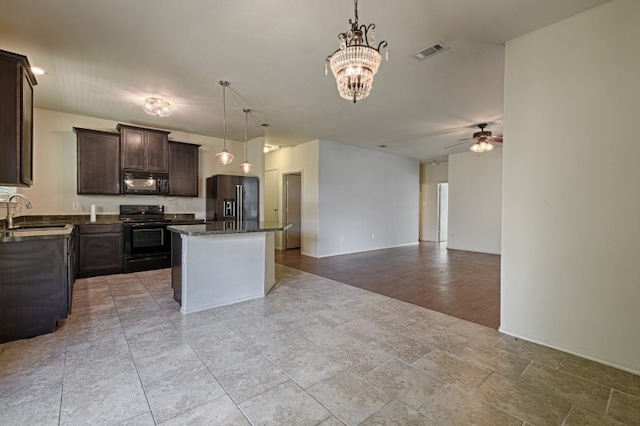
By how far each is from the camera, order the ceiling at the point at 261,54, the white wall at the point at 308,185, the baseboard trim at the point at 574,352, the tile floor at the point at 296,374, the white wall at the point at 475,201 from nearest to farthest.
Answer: the tile floor at the point at 296,374 < the baseboard trim at the point at 574,352 < the ceiling at the point at 261,54 < the white wall at the point at 308,185 < the white wall at the point at 475,201

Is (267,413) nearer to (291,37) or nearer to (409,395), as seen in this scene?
(409,395)

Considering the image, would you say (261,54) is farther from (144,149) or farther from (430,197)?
(430,197)

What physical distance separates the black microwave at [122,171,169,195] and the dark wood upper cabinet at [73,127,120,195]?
0.13m

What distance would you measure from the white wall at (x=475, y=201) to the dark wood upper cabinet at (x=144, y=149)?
290 inches

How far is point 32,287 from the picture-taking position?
101 inches

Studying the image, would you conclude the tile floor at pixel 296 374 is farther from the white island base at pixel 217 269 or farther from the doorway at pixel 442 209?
the doorway at pixel 442 209

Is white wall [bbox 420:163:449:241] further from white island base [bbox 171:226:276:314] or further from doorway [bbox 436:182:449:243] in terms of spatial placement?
white island base [bbox 171:226:276:314]

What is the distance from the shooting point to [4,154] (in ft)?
8.49

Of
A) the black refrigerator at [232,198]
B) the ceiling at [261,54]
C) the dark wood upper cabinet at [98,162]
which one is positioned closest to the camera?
the ceiling at [261,54]

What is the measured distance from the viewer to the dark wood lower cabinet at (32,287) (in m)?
2.47

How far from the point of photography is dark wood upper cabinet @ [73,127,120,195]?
4.79 meters

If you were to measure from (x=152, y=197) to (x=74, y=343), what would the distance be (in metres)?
3.68

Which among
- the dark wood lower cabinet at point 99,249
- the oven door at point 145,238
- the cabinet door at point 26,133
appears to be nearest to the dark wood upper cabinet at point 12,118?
the cabinet door at point 26,133

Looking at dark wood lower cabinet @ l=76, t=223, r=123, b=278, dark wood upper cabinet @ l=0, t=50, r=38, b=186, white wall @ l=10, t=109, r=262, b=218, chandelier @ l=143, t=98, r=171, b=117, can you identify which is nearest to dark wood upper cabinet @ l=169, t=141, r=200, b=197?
white wall @ l=10, t=109, r=262, b=218
